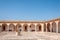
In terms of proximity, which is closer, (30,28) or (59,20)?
(59,20)

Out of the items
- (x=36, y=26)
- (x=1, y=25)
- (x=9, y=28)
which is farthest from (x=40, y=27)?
(x=1, y=25)

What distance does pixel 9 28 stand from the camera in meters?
32.4

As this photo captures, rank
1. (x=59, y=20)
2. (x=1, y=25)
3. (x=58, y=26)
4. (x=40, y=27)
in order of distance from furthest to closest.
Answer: (x=40, y=27) → (x=1, y=25) → (x=58, y=26) → (x=59, y=20)

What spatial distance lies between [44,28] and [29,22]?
4.73 m

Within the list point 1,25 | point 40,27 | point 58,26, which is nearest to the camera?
point 58,26

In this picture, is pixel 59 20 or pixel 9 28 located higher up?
pixel 59 20

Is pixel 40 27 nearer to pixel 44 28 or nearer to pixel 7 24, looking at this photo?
pixel 44 28

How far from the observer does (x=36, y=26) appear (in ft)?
105

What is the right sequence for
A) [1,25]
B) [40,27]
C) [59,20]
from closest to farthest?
[59,20]
[1,25]
[40,27]

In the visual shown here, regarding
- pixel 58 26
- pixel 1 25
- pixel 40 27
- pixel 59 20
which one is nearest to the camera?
pixel 59 20

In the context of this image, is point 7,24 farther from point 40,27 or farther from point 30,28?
point 40,27

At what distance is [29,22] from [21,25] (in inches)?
98.1

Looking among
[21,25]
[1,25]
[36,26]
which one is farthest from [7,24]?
[36,26]

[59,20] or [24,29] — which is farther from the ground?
[59,20]
